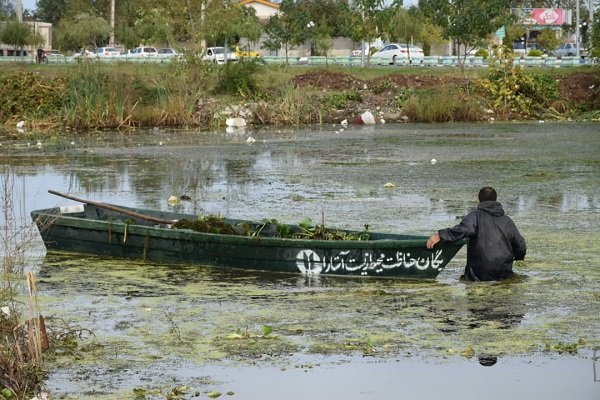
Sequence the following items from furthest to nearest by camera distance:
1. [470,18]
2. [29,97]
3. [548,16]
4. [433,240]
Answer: [548,16] < [470,18] < [29,97] < [433,240]

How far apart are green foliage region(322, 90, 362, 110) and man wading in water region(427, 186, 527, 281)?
29.3m

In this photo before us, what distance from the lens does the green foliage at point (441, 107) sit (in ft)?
134

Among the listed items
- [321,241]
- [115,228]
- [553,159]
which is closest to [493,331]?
[321,241]

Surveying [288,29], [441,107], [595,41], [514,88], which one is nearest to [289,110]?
[441,107]

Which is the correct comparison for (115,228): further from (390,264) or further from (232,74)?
(232,74)

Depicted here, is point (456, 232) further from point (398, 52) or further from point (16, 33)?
point (398, 52)

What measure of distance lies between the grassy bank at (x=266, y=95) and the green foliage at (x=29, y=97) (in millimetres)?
33

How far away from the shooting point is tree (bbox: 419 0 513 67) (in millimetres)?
49906

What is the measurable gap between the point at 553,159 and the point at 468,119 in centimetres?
1482

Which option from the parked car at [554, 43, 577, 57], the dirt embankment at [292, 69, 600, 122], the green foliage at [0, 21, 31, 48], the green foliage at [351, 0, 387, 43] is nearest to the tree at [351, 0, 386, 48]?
the green foliage at [351, 0, 387, 43]

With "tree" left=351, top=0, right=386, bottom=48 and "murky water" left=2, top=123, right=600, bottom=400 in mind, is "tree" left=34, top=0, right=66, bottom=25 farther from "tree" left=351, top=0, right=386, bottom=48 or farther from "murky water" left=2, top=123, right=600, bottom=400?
"murky water" left=2, top=123, right=600, bottom=400

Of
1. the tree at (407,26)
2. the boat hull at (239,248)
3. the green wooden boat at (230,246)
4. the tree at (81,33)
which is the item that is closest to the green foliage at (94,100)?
the green wooden boat at (230,246)

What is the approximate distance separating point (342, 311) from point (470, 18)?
40.0 metres

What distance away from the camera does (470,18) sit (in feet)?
164
